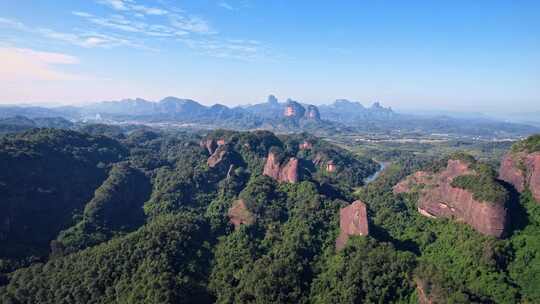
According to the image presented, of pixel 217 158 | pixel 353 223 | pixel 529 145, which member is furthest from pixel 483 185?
pixel 217 158

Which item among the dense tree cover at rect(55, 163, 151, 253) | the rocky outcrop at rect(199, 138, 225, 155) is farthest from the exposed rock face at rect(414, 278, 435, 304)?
the rocky outcrop at rect(199, 138, 225, 155)

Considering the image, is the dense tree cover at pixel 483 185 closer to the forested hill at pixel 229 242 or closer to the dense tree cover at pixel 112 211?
the forested hill at pixel 229 242

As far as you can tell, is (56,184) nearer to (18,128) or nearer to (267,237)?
(267,237)

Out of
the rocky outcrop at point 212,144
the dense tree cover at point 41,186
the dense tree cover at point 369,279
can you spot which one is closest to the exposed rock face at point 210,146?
the rocky outcrop at point 212,144

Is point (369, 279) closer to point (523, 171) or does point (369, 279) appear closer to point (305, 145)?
point (523, 171)

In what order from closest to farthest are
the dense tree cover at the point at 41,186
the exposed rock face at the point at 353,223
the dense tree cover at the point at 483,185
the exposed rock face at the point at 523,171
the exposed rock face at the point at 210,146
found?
the exposed rock face at the point at 353,223
the dense tree cover at the point at 483,185
the exposed rock face at the point at 523,171
the dense tree cover at the point at 41,186
the exposed rock face at the point at 210,146
